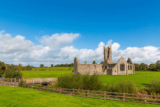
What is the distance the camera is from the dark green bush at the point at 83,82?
2168 centimetres

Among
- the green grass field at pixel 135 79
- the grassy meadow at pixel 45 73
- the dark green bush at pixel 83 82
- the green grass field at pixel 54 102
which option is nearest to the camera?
the green grass field at pixel 54 102

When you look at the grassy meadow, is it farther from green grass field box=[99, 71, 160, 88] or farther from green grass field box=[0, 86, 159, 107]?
green grass field box=[99, 71, 160, 88]

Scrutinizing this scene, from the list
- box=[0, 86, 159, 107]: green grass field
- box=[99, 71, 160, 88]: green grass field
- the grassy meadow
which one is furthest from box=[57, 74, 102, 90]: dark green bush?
box=[0, 86, 159, 107]: green grass field

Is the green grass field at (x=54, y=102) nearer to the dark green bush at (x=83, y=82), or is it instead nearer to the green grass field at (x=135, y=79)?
the dark green bush at (x=83, y=82)

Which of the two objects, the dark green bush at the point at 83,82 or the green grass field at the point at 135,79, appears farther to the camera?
the green grass field at the point at 135,79

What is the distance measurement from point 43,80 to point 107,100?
20.9 metres

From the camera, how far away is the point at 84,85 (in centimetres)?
2186

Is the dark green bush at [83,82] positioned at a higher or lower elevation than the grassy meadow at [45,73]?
higher

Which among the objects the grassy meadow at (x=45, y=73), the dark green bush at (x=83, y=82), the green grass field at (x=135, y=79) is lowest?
the grassy meadow at (x=45, y=73)

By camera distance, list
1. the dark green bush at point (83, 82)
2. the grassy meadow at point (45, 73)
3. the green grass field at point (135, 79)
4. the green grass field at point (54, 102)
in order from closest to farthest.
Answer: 1. the green grass field at point (54, 102)
2. the dark green bush at point (83, 82)
3. the green grass field at point (135, 79)
4. the grassy meadow at point (45, 73)

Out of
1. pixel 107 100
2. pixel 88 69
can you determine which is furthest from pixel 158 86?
pixel 88 69

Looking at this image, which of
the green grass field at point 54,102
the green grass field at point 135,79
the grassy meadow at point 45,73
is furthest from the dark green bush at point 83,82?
the green grass field at point 54,102

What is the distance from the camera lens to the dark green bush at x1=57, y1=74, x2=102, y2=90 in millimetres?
21683

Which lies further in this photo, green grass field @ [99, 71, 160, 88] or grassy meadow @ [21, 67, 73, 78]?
grassy meadow @ [21, 67, 73, 78]
